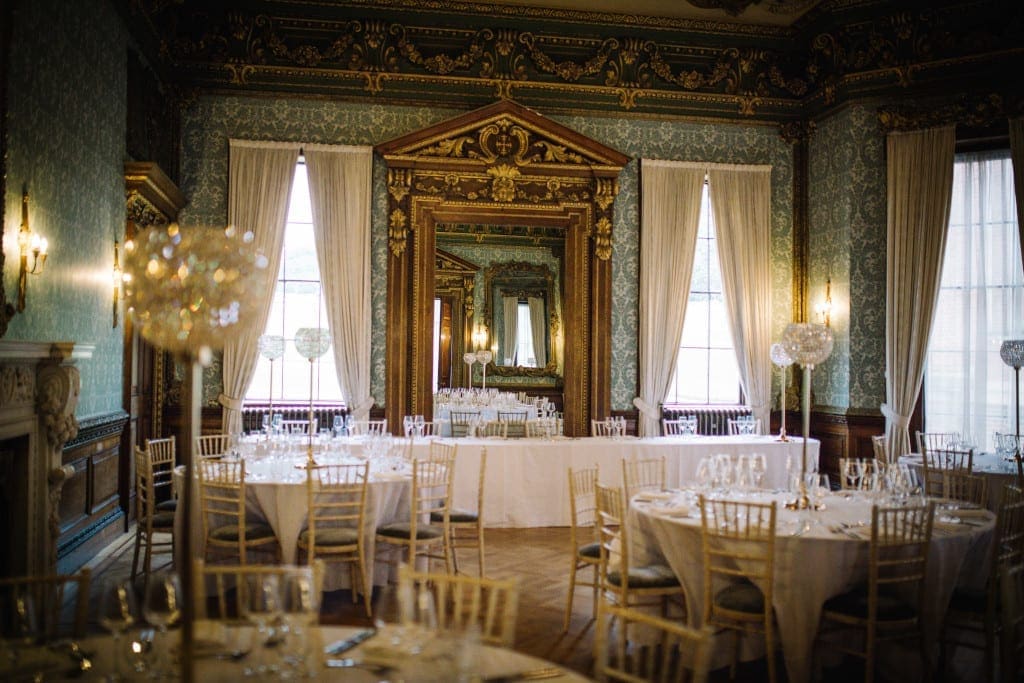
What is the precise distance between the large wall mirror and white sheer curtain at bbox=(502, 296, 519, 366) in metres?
0.03

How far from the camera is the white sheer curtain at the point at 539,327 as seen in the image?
408 inches

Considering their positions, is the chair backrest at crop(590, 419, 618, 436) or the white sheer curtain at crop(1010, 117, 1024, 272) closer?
the white sheer curtain at crop(1010, 117, 1024, 272)

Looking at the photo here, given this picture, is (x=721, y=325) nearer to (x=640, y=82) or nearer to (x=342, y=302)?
(x=640, y=82)

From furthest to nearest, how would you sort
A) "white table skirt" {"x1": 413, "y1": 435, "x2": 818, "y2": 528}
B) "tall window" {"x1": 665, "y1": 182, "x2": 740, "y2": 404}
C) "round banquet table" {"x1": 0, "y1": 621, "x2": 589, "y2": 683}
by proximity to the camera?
1. "tall window" {"x1": 665, "y1": 182, "x2": 740, "y2": 404}
2. "white table skirt" {"x1": 413, "y1": 435, "x2": 818, "y2": 528}
3. "round banquet table" {"x1": 0, "y1": 621, "x2": 589, "y2": 683}

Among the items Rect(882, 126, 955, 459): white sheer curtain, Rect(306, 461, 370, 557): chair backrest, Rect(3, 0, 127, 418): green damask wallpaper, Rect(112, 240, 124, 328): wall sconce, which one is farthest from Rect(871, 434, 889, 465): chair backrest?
Rect(112, 240, 124, 328): wall sconce

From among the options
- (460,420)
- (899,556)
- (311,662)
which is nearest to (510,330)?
(460,420)

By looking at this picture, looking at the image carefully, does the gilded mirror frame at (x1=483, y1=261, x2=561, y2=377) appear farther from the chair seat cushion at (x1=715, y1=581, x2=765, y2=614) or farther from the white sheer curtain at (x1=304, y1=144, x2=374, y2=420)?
the chair seat cushion at (x1=715, y1=581, x2=765, y2=614)

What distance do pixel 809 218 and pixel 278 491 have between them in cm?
761

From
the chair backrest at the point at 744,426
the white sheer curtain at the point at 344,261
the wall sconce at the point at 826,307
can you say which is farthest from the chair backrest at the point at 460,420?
the wall sconce at the point at 826,307

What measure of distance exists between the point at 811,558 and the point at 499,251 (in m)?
6.62

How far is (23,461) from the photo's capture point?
5090 mm

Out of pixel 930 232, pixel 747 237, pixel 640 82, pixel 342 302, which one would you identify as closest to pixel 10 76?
pixel 342 302

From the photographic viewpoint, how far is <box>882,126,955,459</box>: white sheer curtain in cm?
915

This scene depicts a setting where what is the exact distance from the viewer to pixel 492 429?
936cm
